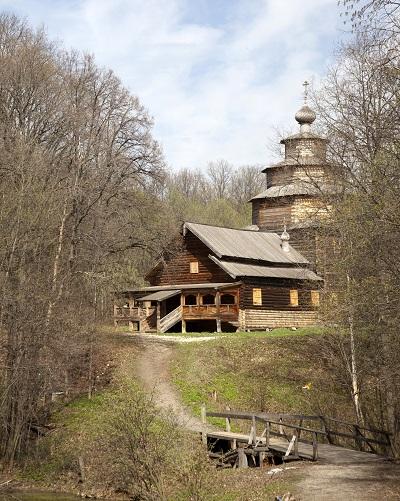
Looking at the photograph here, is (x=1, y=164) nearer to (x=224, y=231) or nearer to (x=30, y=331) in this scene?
(x=30, y=331)

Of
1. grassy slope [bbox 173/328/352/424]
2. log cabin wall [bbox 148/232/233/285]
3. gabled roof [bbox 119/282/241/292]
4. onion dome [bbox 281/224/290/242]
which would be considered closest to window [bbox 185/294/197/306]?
log cabin wall [bbox 148/232/233/285]

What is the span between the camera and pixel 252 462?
22188 millimetres

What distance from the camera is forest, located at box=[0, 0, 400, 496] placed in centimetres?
1831

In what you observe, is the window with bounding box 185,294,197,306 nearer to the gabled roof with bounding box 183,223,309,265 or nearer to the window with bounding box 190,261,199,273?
the window with bounding box 190,261,199,273

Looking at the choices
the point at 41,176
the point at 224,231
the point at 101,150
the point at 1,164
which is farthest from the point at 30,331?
the point at 224,231

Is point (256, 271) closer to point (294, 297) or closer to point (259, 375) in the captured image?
point (294, 297)

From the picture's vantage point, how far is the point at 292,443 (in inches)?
800

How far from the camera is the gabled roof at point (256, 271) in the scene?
4066cm

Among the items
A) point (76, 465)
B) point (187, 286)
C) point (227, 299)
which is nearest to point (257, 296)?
point (227, 299)

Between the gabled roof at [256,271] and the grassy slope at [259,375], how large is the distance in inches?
176

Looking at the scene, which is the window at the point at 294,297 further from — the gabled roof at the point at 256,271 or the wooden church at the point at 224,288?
the gabled roof at the point at 256,271

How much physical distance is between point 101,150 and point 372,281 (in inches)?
820

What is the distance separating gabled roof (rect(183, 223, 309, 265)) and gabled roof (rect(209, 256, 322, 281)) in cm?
43

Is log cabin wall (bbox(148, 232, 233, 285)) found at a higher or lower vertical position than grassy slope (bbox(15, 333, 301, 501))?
higher
